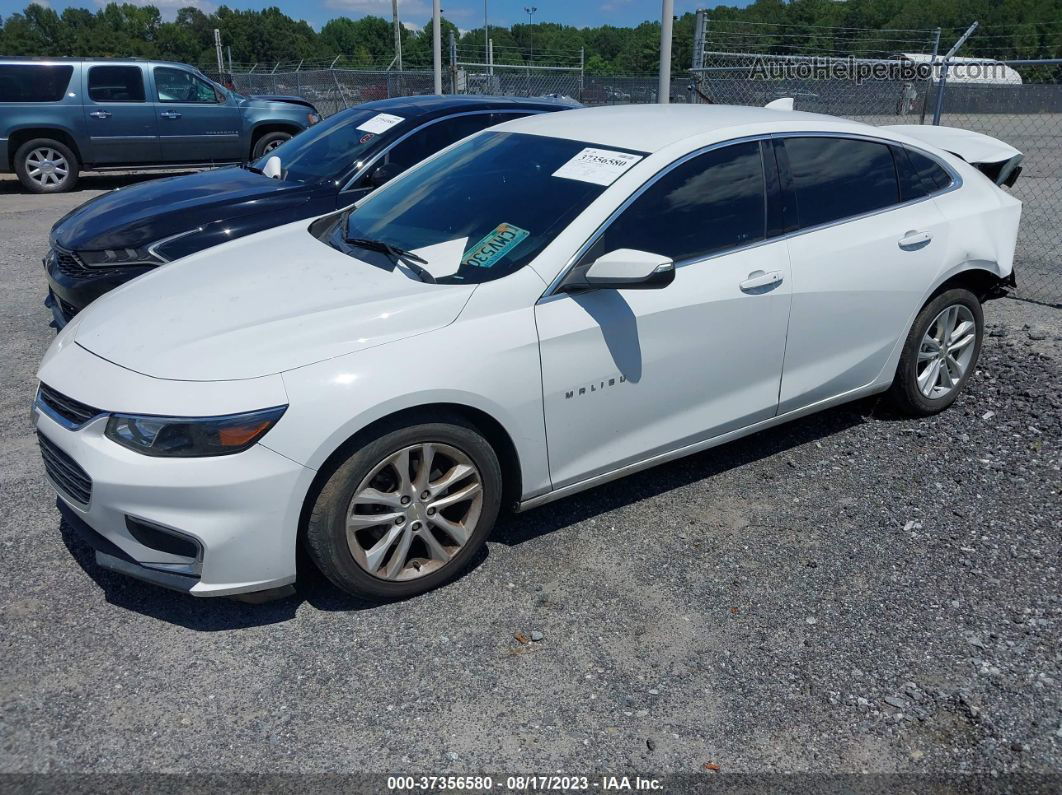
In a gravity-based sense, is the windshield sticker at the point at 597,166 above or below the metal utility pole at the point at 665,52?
A: below

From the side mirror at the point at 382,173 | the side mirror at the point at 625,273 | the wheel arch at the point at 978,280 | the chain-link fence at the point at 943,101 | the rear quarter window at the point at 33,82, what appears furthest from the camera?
the rear quarter window at the point at 33,82

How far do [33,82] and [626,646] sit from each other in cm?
1280

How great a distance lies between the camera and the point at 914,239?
14.2 feet

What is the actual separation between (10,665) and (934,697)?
3.04 metres

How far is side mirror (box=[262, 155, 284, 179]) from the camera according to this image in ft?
21.2

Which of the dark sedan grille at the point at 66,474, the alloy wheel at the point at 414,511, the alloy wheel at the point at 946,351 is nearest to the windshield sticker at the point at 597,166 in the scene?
the alloy wheel at the point at 414,511

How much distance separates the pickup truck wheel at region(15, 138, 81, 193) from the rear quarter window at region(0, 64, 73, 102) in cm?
58

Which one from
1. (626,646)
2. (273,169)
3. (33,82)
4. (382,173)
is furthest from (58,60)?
(626,646)

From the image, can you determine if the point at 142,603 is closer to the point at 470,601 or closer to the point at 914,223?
the point at 470,601

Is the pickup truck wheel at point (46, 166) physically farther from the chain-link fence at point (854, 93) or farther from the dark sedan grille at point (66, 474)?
the dark sedan grille at point (66, 474)

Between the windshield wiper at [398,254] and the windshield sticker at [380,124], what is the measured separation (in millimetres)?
2737

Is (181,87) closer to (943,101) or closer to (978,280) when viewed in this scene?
(943,101)

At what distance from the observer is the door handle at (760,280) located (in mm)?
3783

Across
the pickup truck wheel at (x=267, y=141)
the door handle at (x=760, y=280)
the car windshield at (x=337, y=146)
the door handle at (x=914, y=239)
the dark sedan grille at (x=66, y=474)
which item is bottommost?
the dark sedan grille at (x=66, y=474)
